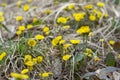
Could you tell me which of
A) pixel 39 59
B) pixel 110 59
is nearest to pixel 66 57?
pixel 39 59

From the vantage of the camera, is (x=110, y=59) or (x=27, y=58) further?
(x=110, y=59)

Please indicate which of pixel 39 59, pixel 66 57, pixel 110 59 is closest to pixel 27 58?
pixel 39 59

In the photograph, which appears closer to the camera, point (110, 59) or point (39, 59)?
point (39, 59)

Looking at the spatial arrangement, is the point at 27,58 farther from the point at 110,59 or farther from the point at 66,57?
the point at 110,59

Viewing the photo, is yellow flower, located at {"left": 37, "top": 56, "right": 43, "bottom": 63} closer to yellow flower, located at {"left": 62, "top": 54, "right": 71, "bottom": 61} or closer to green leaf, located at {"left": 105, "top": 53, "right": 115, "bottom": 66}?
yellow flower, located at {"left": 62, "top": 54, "right": 71, "bottom": 61}

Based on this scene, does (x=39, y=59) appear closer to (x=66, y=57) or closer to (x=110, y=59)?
(x=66, y=57)

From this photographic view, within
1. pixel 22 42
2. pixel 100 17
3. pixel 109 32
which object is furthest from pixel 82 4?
pixel 22 42

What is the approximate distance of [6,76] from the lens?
6.12 feet

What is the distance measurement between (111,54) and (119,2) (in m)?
1.03

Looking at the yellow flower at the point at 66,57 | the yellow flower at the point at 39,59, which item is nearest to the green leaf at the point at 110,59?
the yellow flower at the point at 66,57

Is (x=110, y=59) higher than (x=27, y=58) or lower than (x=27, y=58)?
lower

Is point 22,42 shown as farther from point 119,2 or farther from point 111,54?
point 119,2

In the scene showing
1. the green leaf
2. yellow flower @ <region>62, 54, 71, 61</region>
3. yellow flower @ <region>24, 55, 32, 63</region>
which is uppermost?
yellow flower @ <region>24, 55, 32, 63</region>

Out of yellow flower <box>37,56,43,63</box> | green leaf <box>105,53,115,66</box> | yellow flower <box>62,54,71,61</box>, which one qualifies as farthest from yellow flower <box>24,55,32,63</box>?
green leaf <box>105,53,115,66</box>
